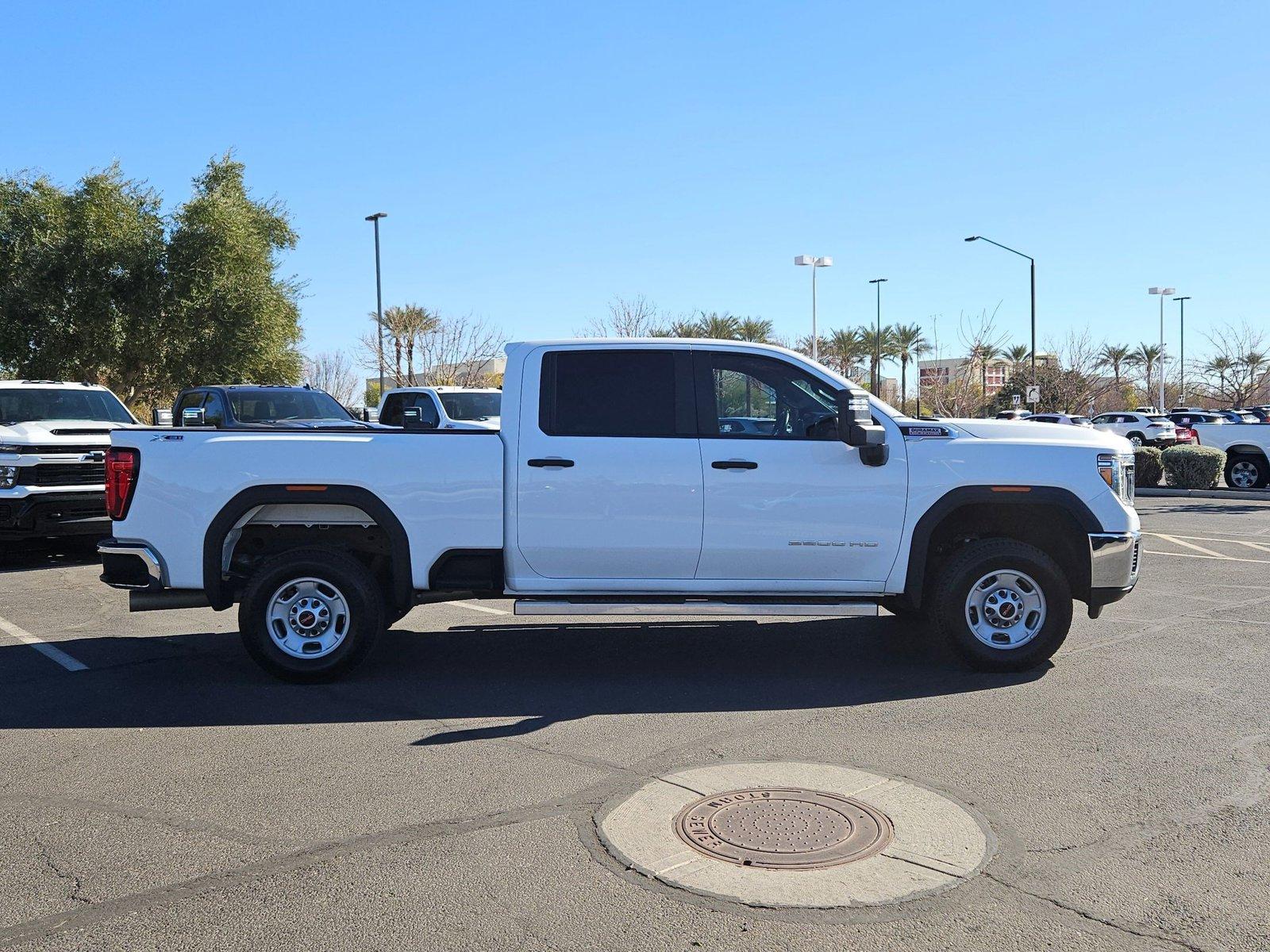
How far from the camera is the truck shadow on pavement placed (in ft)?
20.3

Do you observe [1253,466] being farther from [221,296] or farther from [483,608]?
[221,296]

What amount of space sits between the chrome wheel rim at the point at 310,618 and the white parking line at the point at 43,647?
4.86 feet

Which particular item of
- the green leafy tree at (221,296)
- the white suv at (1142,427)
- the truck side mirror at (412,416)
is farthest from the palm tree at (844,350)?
the truck side mirror at (412,416)

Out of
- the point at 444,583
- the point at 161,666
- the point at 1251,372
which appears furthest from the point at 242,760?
the point at 1251,372

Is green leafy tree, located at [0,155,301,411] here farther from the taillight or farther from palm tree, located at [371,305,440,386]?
the taillight

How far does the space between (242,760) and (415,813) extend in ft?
3.89

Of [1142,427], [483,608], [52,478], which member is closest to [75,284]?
[52,478]

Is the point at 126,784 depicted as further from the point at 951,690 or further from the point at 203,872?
the point at 951,690

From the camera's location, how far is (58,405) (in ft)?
43.3

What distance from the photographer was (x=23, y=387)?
13.1 metres

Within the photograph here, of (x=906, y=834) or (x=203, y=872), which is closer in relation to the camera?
(x=203, y=872)

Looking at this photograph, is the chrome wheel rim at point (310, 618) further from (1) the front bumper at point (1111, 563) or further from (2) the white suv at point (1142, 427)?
(2) the white suv at point (1142, 427)

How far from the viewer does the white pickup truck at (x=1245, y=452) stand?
69.2 feet

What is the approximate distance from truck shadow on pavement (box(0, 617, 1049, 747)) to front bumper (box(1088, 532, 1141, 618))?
0.76 meters
